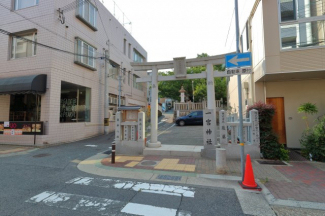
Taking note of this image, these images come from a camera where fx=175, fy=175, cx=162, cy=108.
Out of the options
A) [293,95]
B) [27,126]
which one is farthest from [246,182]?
[27,126]

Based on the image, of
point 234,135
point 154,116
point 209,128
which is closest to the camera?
point 234,135

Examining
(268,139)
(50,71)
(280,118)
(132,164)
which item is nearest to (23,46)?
(50,71)

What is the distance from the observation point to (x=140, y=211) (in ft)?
10.9

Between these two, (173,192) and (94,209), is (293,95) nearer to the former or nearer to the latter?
(173,192)

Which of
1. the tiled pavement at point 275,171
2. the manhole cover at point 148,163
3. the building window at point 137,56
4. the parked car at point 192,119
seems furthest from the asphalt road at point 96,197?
the building window at point 137,56

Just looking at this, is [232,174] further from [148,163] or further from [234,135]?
[148,163]

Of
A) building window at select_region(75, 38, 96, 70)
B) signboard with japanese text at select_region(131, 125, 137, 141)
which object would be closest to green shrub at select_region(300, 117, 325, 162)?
signboard with japanese text at select_region(131, 125, 137, 141)

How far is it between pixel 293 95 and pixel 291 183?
6.19 m

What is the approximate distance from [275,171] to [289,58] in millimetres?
5217

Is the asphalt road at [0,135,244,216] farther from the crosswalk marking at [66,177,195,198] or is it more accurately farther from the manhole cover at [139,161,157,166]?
the manhole cover at [139,161,157,166]

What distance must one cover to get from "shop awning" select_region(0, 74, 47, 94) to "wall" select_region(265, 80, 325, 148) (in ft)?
41.7

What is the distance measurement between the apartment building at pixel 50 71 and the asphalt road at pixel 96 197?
5.81 m

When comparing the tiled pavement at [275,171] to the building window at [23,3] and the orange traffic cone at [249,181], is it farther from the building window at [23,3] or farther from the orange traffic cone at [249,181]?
the building window at [23,3]

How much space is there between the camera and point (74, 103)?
1297 cm
